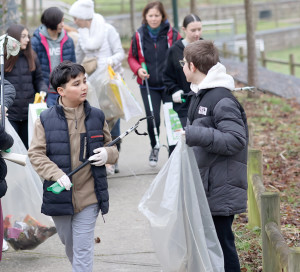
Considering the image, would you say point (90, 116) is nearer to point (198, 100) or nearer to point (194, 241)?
point (198, 100)

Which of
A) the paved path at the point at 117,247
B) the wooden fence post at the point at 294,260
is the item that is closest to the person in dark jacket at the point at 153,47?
the paved path at the point at 117,247

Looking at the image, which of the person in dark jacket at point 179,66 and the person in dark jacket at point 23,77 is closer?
the person in dark jacket at point 23,77

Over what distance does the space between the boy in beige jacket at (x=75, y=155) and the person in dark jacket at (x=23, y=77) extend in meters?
2.19

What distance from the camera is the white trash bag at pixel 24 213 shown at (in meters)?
5.36

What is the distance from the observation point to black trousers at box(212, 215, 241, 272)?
4.29 meters

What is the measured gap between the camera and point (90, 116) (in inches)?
174

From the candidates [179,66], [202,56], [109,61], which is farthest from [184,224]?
[109,61]

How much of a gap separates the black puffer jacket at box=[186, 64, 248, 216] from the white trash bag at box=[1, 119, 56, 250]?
1692mm

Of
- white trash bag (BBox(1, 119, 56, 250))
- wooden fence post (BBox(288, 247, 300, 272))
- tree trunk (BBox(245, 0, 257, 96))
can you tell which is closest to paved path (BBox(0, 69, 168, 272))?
white trash bag (BBox(1, 119, 56, 250))

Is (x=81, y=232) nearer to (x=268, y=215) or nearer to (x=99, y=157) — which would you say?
(x=99, y=157)

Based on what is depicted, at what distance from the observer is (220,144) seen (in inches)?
158

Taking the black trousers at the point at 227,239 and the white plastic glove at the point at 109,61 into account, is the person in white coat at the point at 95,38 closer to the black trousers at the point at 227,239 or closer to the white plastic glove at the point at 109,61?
the white plastic glove at the point at 109,61

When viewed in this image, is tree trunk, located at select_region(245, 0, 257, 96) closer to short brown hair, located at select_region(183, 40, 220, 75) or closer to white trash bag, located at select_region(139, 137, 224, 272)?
short brown hair, located at select_region(183, 40, 220, 75)

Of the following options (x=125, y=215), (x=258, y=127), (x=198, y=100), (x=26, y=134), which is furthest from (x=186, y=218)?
(x=258, y=127)
